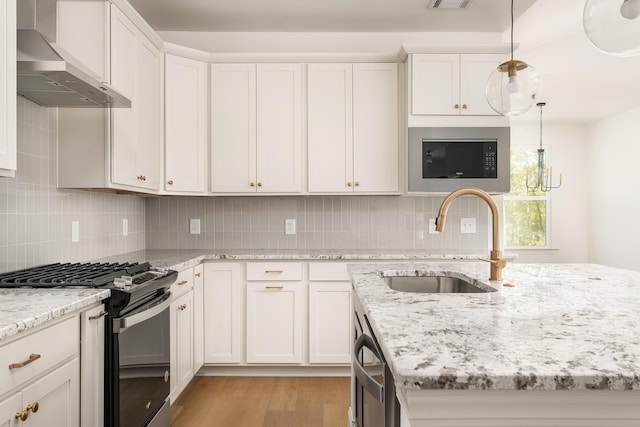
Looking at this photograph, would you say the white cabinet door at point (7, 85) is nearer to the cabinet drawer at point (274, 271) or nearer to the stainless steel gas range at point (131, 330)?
the stainless steel gas range at point (131, 330)

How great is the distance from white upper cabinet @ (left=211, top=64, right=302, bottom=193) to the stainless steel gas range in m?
1.21

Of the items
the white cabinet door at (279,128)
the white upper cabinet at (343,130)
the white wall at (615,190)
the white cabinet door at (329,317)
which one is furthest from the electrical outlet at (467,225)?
the white wall at (615,190)

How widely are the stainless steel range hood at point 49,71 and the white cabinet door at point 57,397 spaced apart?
3.65ft

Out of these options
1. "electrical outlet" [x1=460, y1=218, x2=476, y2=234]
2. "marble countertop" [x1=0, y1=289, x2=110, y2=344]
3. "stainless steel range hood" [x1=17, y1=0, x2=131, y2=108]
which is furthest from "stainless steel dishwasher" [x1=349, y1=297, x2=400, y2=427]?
"electrical outlet" [x1=460, y1=218, x2=476, y2=234]

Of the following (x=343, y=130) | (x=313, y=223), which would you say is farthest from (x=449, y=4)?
(x=313, y=223)

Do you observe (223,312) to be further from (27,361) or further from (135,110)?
(27,361)

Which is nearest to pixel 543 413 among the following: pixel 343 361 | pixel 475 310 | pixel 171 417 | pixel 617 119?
pixel 475 310

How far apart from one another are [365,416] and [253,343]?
6.18 feet

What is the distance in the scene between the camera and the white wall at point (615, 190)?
19.7 feet

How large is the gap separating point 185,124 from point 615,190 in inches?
245

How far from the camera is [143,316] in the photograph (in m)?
1.99

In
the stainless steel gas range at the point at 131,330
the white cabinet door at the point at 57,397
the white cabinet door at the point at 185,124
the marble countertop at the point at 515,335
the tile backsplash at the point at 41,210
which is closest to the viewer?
the marble countertop at the point at 515,335

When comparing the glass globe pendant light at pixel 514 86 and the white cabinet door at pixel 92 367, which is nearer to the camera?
the white cabinet door at pixel 92 367

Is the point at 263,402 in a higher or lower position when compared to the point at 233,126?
lower
